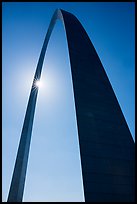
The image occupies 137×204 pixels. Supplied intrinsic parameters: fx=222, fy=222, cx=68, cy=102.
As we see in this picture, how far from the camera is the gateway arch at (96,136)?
37.0 feet

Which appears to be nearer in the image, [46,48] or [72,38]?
[72,38]

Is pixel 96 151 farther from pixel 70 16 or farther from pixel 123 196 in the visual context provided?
pixel 70 16

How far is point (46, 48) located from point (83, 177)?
19410 mm

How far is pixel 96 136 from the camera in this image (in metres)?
12.9

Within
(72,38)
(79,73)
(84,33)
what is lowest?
(79,73)

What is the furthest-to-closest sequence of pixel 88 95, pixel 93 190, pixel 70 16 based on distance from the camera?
pixel 70 16
pixel 88 95
pixel 93 190

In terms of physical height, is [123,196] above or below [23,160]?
below

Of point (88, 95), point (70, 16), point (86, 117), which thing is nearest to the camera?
point (86, 117)

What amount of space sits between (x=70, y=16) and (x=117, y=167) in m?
16.3

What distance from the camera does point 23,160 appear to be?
20.2 m

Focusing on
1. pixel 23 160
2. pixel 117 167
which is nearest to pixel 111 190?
pixel 117 167

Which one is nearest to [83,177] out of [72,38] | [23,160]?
[23,160]

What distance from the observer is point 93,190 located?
10.7m

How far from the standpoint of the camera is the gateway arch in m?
11.3
